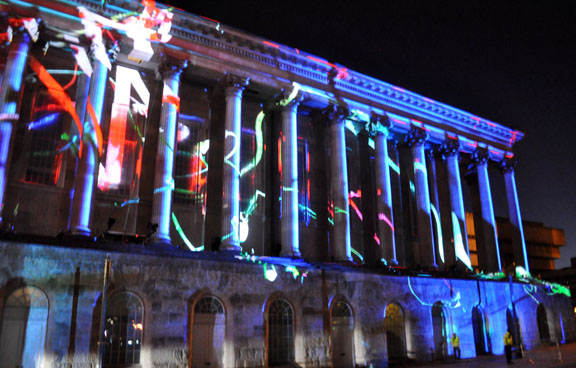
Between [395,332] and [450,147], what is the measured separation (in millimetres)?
14385

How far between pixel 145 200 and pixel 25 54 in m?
8.27

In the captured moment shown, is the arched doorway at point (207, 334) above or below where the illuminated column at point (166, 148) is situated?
below

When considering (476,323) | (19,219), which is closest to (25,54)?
(19,219)

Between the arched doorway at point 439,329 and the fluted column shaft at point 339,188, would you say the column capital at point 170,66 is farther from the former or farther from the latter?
the arched doorway at point 439,329

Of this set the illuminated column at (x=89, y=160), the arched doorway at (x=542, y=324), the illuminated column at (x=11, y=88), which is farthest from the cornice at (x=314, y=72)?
the arched doorway at (x=542, y=324)

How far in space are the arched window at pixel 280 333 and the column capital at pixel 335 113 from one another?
11.7 metres

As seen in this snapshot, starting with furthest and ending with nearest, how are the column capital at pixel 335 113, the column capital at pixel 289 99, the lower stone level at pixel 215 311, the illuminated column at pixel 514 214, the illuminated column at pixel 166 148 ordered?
the illuminated column at pixel 514 214
the column capital at pixel 335 113
the column capital at pixel 289 99
the illuminated column at pixel 166 148
the lower stone level at pixel 215 311

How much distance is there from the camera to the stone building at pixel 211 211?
17.6 m

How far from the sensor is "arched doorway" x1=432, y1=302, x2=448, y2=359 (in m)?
26.0

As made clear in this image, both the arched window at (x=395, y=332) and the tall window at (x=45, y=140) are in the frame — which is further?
the arched window at (x=395, y=332)

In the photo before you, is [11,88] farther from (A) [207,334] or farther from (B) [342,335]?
(B) [342,335]

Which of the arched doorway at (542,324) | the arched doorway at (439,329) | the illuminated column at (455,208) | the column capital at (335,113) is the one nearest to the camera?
the arched doorway at (439,329)

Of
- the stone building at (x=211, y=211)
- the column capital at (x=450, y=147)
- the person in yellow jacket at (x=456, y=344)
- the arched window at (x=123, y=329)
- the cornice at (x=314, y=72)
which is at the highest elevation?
the cornice at (x=314, y=72)

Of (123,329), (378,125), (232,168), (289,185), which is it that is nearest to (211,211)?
(232,168)
